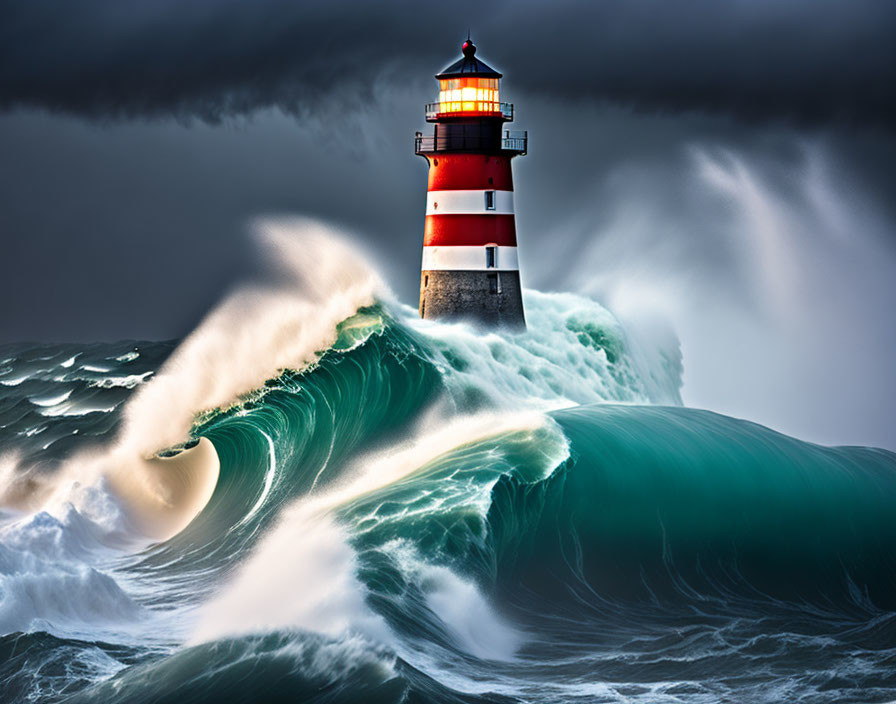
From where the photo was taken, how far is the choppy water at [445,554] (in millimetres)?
8352

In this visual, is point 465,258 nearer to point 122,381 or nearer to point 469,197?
point 469,197

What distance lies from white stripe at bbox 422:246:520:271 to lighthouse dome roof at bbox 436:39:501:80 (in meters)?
2.27

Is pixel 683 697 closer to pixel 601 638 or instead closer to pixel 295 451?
pixel 601 638

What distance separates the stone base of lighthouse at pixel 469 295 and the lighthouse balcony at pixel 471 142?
5.29ft

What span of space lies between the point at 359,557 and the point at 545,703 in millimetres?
2131

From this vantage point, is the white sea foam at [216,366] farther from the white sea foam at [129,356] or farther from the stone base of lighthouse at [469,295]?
the white sea foam at [129,356]

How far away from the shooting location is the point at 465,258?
17656 mm

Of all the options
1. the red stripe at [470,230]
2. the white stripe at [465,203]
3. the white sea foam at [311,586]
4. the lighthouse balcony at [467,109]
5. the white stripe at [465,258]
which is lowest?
the white sea foam at [311,586]

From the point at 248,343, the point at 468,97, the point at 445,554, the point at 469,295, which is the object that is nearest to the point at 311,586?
the point at 445,554

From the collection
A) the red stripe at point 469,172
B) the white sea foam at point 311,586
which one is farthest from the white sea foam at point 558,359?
the white sea foam at point 311,586

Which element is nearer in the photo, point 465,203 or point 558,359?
point 465,203

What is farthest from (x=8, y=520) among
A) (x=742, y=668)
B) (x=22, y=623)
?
(x=742, y=668)

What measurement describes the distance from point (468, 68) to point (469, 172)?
138cm

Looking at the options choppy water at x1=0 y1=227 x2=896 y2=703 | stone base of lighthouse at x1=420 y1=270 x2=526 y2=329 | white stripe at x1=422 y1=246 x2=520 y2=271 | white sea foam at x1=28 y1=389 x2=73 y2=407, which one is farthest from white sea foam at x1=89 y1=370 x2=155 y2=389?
white stripe at x1=422 y1=246 x2=520 y2=271
